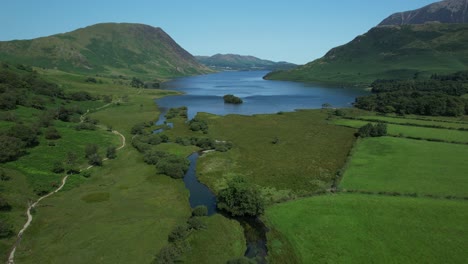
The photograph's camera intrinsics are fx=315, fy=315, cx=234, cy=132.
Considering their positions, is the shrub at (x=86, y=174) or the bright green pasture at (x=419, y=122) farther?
the bright green pasture at (x=419, y=122)

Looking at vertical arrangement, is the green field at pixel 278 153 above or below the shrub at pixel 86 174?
below

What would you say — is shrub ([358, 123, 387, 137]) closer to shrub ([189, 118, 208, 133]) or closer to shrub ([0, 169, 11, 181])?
shrub ([189, 118, 208, 133])

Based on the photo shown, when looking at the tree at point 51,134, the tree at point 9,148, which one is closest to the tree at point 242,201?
the tree at point 9,148


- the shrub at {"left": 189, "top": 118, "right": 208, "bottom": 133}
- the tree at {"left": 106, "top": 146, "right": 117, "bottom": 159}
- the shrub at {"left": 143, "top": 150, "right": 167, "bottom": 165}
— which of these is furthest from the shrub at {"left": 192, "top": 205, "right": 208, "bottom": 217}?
the shrub at {"left": 189, "top": 118, "right": 208, "bottom": 133}

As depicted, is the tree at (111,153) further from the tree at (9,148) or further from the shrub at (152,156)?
the tree at (9,148)

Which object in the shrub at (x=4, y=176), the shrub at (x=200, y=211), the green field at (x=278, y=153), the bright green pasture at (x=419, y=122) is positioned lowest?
the green field at (x=278, y=153)

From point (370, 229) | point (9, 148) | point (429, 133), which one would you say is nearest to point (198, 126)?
point (9, 148)

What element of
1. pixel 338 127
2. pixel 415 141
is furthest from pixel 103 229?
pixel 338 127

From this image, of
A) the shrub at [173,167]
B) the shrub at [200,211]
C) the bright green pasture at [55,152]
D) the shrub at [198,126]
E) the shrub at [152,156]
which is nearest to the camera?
the shrub at [200,211]
